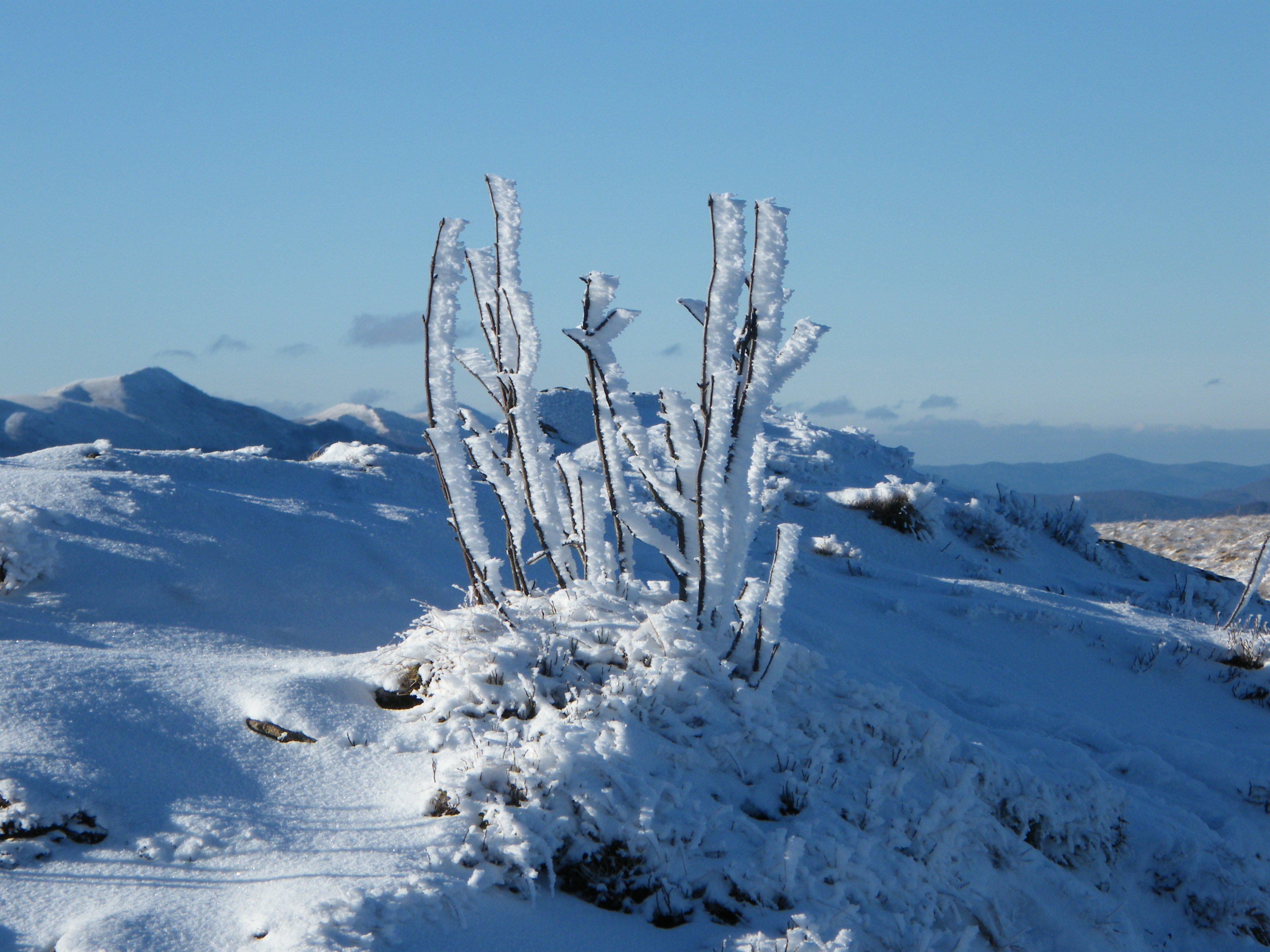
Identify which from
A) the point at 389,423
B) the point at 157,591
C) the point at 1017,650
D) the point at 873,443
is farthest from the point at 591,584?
the point at 389,423

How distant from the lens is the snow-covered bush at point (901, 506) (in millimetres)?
9750

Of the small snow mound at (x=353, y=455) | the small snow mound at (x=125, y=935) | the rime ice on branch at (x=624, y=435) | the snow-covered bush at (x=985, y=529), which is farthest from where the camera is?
the snow-covered bush at (x=985, y=529)

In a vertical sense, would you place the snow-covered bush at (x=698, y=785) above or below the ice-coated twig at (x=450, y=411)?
below

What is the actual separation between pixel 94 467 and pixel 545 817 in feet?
21.0

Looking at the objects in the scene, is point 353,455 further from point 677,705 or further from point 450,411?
point 677,705

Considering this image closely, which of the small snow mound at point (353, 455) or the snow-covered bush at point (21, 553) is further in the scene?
the small snow mound at point (353, 455)

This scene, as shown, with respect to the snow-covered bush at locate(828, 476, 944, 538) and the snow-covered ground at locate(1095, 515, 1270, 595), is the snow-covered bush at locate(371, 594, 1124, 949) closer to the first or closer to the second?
the snow-covered bush at locate(828, 476, 944, 538)

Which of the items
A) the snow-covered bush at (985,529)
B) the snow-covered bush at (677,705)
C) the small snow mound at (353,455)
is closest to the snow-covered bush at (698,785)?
the snow-covered bush at (677,705)

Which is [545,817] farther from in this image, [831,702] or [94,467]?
[94,467]

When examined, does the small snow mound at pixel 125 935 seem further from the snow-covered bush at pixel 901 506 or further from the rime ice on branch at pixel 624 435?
the snow-covered bush at pixel 901 506

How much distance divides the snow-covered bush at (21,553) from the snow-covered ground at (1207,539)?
46.0 feet

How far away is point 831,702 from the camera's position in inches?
131

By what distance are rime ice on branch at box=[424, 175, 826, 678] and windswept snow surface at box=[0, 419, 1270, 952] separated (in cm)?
25

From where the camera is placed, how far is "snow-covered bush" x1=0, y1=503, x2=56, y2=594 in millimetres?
3881
